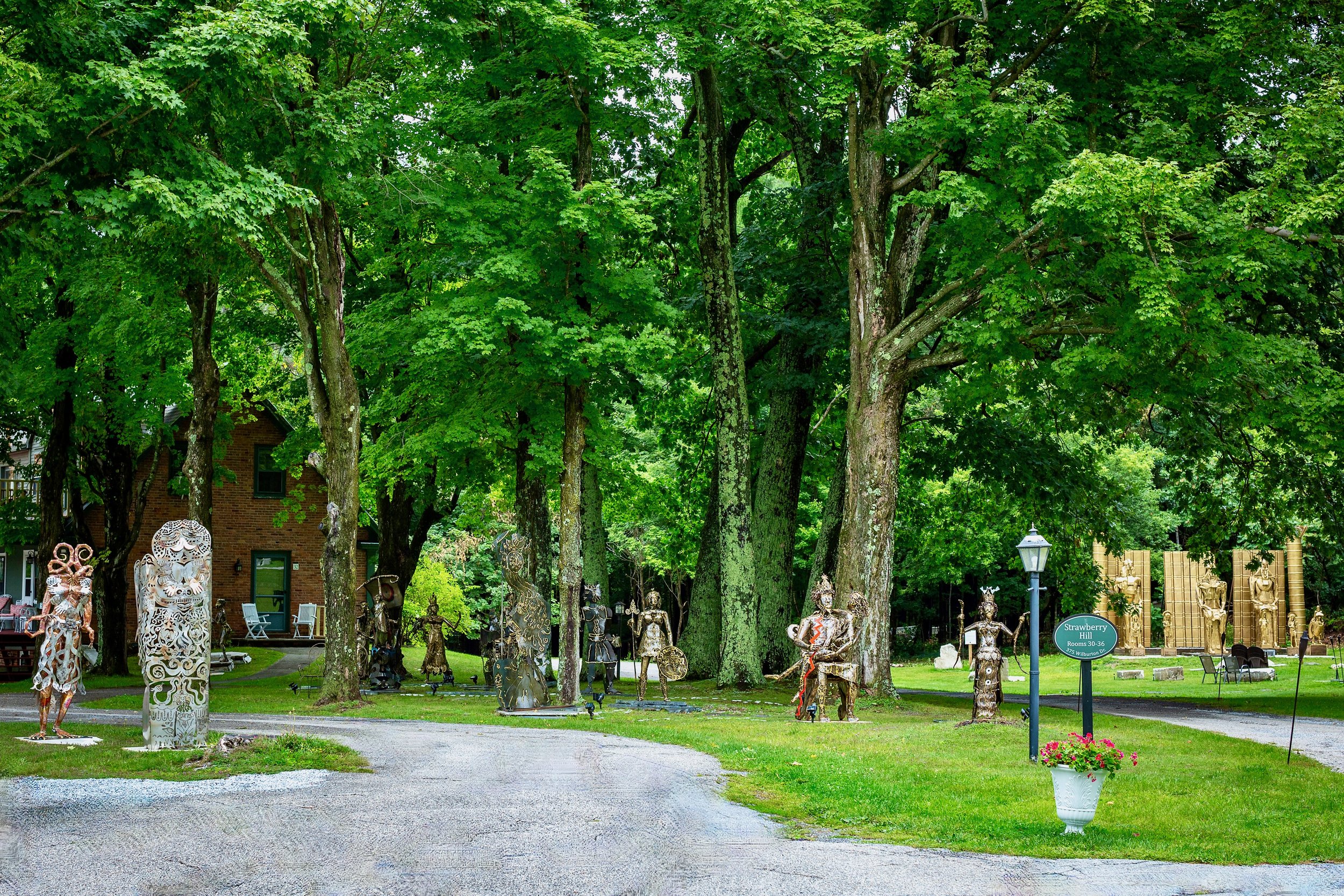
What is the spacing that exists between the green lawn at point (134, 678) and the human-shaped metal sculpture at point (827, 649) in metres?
10.7

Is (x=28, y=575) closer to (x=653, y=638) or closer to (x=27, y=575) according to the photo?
(x=27, y=575)

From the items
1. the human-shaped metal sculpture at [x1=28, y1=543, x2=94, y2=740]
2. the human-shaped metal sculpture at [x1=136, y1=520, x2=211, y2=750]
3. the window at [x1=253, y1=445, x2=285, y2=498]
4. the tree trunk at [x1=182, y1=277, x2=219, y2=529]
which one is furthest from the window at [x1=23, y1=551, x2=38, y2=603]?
the human-shaped metal sculpture at [x1=136, y1=520, x2=211, y2=750]

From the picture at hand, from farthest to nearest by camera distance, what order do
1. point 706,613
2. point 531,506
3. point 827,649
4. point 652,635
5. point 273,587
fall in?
point 273,587
point 706,613
point 531,506
point 652,635
point 827,649

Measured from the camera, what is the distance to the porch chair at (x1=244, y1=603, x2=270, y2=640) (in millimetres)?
41688

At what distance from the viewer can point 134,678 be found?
28.9 metres

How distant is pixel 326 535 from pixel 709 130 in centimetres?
1163

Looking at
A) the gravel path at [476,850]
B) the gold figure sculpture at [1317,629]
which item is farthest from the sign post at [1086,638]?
the gold figure sculpture at [1317,629]

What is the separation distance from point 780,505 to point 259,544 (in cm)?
2132

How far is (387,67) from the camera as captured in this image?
76.3 feet

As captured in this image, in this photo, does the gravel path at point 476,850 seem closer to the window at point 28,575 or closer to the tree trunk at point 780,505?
the tree trunk at point 780,505

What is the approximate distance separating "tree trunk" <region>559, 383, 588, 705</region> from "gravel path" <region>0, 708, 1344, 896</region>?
27.5 ft

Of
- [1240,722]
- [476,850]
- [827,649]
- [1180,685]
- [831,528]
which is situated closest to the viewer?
[476,850]

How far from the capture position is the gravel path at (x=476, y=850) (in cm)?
862

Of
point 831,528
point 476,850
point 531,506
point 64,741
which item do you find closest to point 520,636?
point 531,506
